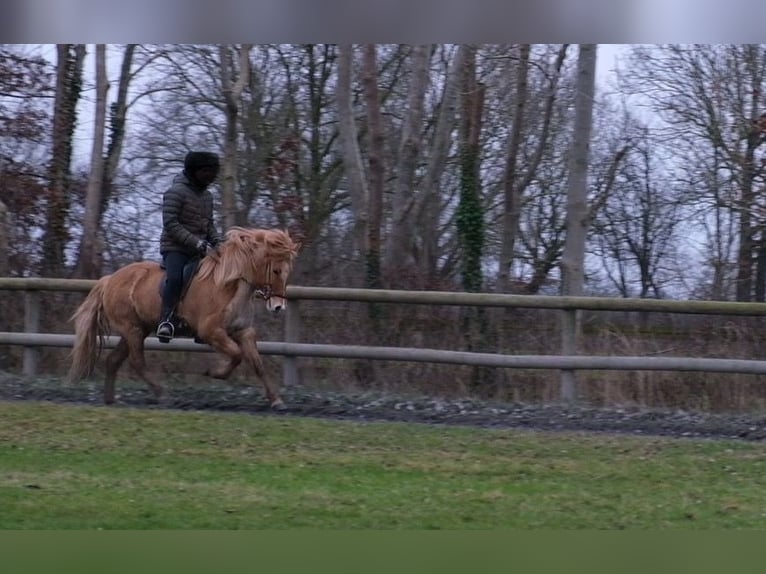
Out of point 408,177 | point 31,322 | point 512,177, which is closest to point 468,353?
point 31,322

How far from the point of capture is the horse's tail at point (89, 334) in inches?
472

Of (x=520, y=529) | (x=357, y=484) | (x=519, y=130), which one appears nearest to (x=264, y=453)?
(x=357, y=484)

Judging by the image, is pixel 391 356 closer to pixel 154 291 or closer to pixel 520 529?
pixel 154 291

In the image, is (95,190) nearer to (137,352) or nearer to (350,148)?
(350,148)

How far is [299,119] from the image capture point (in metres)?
23.7

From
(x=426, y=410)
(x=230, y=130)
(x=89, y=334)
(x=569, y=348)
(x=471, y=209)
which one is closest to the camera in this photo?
(x=426, y=410)

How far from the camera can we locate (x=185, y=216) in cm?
1152

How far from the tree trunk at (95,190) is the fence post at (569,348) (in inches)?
288

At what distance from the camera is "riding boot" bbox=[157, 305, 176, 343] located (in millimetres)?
11602

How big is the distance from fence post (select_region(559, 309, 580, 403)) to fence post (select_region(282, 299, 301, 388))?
2893mm

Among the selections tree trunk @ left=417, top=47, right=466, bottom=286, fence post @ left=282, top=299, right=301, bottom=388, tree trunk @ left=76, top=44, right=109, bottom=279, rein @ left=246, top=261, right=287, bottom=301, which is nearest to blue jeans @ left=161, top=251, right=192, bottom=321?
rein @ left=246, top=261, right=287, bottom=301

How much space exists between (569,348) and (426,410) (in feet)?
5.48

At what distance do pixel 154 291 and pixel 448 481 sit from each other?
4676 millimetres

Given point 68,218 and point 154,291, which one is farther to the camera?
point 68,218
